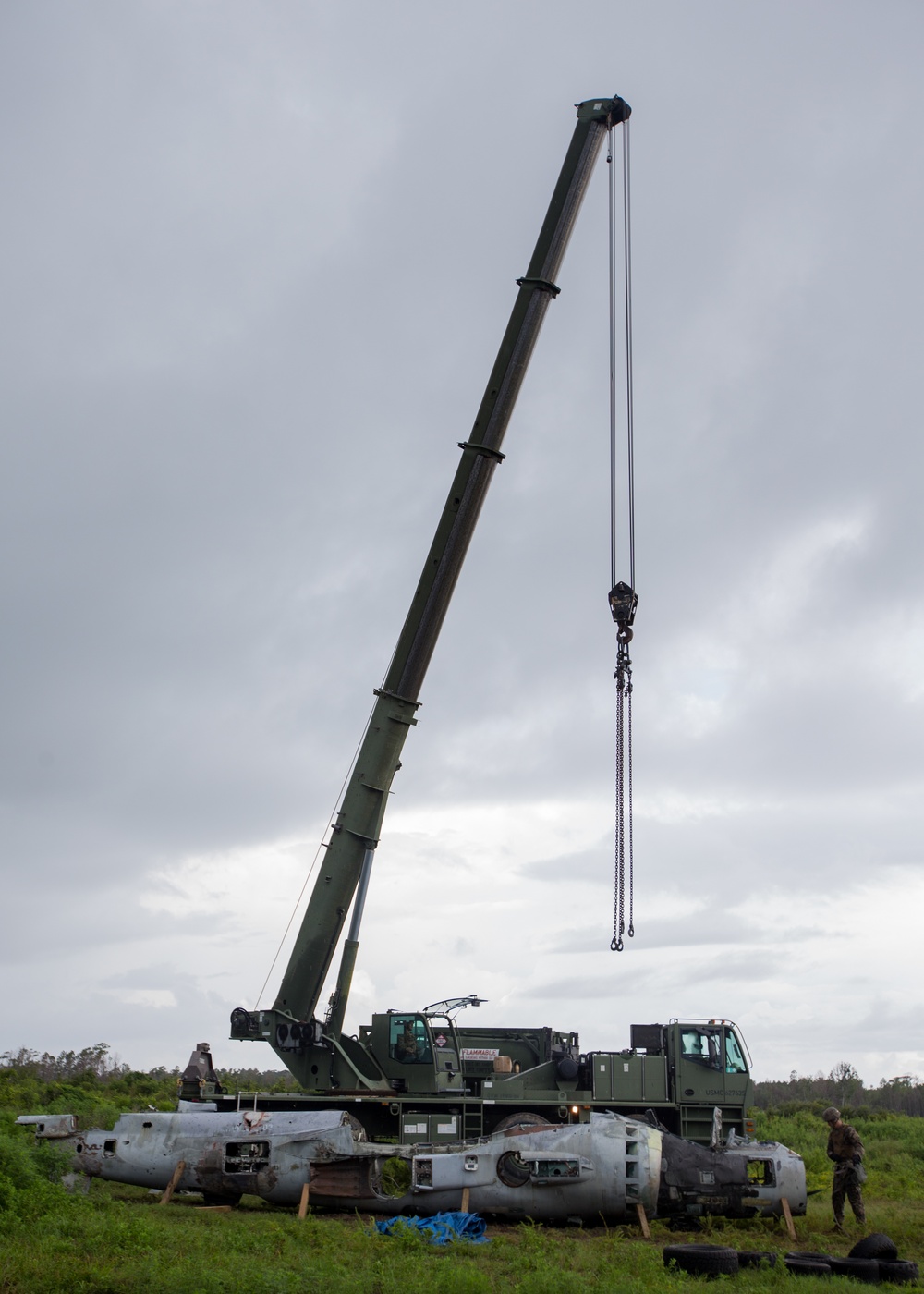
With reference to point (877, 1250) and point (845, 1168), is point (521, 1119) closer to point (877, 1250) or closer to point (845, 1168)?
point (845, 1168)

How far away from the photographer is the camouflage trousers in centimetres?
1441

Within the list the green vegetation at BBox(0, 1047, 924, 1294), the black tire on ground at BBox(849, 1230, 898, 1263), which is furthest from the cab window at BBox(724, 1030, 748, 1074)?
the black tire on ground at BBox(849, 1230, 898, 1263)

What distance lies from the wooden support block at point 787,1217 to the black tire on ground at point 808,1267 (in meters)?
3.14

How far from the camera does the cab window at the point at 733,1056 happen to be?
18359 mm

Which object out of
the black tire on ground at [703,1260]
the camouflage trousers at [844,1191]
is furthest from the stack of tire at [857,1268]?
the camouflage trousers at [844,1191]

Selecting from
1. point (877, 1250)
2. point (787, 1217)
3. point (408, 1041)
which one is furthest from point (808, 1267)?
point (408, 1041)

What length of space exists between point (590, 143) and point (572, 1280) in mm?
16610

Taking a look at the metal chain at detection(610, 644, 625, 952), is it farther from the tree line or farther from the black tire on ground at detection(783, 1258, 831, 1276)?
the tree line

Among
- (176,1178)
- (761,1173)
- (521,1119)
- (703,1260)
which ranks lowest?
(703,1260)

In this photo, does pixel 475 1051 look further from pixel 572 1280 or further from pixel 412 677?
pixel 572 1280

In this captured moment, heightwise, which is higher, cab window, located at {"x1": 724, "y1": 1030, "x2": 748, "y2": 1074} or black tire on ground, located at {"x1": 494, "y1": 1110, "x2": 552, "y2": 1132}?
cab window, located at {"x1": 724, "y1": 1030, "x2": 748, "y2": 1074}

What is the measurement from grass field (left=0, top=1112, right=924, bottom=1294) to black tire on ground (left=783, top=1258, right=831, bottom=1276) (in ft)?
0.71

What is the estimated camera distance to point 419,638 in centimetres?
1817

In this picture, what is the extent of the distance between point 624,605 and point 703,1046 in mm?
7262
